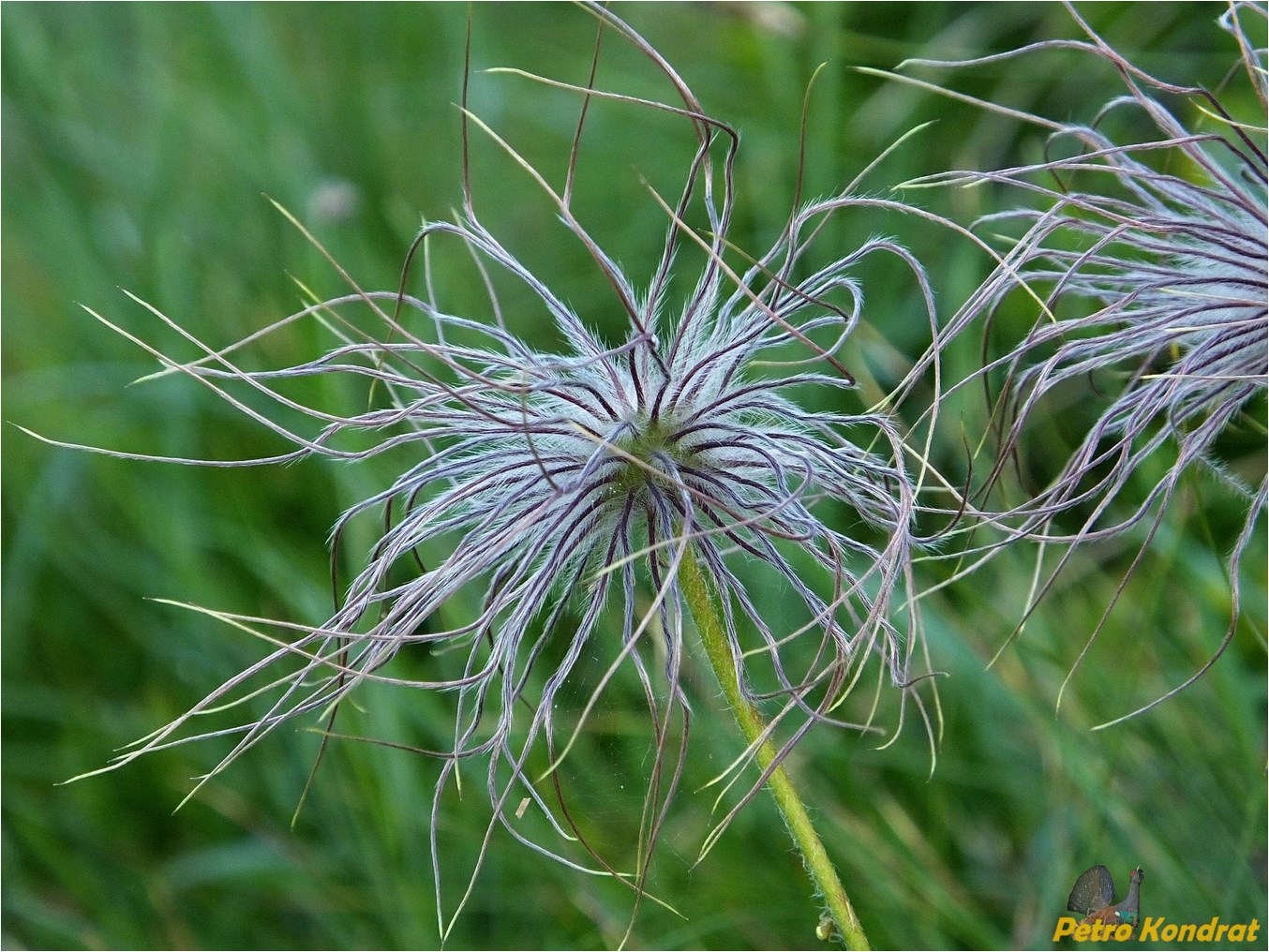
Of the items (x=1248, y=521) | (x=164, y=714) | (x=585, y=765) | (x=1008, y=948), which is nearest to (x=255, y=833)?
(x=164, y=714)

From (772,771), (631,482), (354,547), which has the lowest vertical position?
(354,547)

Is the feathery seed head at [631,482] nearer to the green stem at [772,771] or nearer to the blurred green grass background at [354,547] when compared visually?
the green stem at [772,771]

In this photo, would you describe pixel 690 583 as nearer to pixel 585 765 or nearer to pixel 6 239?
pixel 585 765

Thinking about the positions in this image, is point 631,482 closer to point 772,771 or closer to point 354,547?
point 772,771

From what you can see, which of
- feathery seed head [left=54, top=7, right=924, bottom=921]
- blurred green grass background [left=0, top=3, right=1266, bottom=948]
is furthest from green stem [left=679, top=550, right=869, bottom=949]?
blurred green grass background [left=0, top=3, right=1266, bottom=948]

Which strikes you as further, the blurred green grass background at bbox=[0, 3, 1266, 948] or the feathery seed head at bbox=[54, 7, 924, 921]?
the blurred green grass background at bbox=[0, 3, 1266, 948]

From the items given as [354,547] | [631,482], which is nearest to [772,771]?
[631,482]

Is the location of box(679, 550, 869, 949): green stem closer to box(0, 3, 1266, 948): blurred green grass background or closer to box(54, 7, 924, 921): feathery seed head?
box(54, 7, 924, 921): feathery seed head
